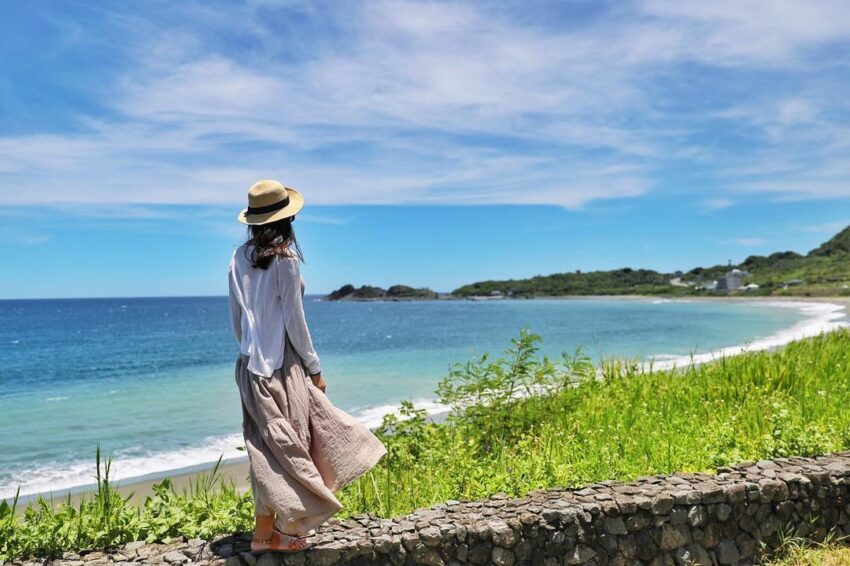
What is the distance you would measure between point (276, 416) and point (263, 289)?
0.70m

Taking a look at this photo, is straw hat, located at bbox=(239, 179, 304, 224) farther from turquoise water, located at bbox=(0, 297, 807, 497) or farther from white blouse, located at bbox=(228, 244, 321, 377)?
turquoise water, located at bbox=(0, 297, 807, 497)

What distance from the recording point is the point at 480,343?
36969 millimetres

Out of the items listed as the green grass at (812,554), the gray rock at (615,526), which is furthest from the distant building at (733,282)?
the gray rock at (615,526)

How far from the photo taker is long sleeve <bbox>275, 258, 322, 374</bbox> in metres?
3.58

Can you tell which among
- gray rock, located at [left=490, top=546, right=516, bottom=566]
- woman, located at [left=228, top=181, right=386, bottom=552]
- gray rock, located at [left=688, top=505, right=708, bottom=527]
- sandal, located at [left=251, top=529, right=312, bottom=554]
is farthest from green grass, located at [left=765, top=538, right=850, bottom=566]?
sandal, located at [left=251, top=529, right=312, bottom=554]

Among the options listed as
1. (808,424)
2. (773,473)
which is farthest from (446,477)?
(808,424)

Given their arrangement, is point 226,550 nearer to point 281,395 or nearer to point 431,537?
point 281,395

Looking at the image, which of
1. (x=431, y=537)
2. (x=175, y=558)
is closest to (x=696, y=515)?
(x=431, y=537)

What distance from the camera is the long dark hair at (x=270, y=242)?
141 inches

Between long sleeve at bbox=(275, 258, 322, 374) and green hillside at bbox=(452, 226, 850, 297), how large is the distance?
266 ft

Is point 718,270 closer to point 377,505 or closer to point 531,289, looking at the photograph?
point 531,289

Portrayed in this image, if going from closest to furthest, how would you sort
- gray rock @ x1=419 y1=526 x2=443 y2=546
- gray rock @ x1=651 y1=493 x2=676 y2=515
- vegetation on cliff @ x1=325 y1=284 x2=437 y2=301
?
1. gray rock @ x1=419 y1=526 x2=443 y2=546
2. gray rock @ x1=651 y1=493 x2=676 y2=515
3. vegetation on cliff @ x1=325 y1=284 x2=437 y2=301

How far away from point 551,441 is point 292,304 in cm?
340

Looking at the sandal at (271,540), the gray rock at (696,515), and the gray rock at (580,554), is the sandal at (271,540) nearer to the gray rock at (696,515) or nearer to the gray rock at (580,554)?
the gray rock at (580,554)
